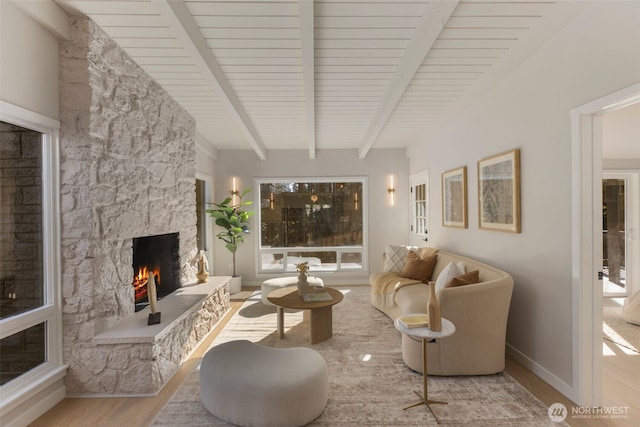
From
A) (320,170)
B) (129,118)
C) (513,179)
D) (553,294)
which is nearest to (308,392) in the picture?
(553,294)

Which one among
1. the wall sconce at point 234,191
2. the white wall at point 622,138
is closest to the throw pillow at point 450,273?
the white wall at point 622,138

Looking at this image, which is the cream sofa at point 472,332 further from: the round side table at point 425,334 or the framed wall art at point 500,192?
the framed wall art at point 500,192

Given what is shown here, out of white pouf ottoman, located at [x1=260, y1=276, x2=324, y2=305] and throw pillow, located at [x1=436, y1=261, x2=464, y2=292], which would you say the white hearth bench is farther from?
throw pillow, located at [x1=436, y1=261, x2=464, y2=292]

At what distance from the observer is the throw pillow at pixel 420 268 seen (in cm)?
411

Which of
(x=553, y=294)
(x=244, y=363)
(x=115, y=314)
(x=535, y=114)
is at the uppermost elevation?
(x=535, y=114)

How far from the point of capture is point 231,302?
4934mm

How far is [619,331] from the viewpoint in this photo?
3365 mm

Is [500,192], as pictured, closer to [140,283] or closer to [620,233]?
[620,233]

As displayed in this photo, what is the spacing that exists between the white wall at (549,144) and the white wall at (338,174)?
2829 millimetres

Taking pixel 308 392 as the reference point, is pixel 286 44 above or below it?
above

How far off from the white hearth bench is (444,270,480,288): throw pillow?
97.8 inches

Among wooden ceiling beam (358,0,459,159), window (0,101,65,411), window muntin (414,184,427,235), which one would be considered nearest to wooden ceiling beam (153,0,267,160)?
window (0,101,65,411)

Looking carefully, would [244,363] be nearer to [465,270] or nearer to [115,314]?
[115,314]

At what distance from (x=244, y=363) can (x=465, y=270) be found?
2.42 meters
